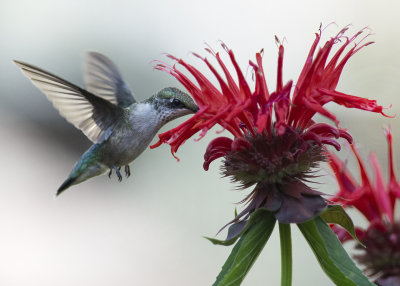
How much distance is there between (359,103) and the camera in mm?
1847

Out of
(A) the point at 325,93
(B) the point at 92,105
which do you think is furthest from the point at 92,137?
(A) the point at 325,93

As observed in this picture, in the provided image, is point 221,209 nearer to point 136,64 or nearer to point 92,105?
point 136,64

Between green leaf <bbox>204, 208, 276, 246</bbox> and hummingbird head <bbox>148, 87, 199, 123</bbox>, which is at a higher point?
hummingbird head <bbox>148, 87, 199, 123</bbox>

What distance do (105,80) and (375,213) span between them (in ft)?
4.68

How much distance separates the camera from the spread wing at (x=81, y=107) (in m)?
2.37

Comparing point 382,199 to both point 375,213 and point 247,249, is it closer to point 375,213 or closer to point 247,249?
point 375,213

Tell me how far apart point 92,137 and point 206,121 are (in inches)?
39.2

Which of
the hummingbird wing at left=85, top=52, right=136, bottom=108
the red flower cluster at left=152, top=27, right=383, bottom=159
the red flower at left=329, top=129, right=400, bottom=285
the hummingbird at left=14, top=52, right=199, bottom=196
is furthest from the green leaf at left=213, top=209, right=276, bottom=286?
the hummingbird wing at left=85, top=52, right=136, bottom=108

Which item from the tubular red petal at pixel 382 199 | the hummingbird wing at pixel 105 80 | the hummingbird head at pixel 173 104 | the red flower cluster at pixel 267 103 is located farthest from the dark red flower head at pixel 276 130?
the hummingbird wing at pixel 105 80

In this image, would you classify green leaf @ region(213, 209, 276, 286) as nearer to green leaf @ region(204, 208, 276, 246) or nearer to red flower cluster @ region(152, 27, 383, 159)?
green leaf @ region(204, 208, 276, 246)

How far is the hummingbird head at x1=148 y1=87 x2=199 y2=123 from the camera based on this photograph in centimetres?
230

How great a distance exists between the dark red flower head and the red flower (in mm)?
426

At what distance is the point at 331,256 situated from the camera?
67.2 inches

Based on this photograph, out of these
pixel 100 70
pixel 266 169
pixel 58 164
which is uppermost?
pixel 100 70
